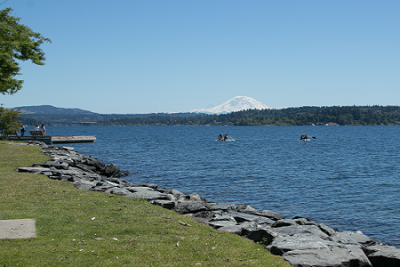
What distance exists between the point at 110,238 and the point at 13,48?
1566 centimetres

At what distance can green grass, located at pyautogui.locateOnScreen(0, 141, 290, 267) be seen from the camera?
6961 mm

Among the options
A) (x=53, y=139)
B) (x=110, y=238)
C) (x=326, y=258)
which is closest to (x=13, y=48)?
(x=110, y=238)

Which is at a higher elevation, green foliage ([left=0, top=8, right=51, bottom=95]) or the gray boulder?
green foliage ([left=0, top=8, right=51, bottom=95])

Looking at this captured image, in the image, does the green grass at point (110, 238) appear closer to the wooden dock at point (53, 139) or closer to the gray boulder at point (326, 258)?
the gray boulder at point (326, 258)

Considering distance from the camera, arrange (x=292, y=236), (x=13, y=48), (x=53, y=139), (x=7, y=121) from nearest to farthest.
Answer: (x=292, y=236)
(x=13, y=48)
(x=7, y=121)
(x=53, y=139)

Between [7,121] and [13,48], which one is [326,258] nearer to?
[13,48]

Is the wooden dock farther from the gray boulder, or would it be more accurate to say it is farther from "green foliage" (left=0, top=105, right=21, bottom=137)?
the gray boulder

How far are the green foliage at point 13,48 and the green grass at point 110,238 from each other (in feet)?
29.0

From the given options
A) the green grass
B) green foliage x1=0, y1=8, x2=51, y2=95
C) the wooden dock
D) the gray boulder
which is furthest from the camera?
the wooden dock

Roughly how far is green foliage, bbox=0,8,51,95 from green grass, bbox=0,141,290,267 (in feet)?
29.0

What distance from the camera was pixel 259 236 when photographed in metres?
9.37

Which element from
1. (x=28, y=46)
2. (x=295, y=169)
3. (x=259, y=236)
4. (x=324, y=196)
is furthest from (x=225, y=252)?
(x=295, y=169)

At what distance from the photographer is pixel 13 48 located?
64.5 feet

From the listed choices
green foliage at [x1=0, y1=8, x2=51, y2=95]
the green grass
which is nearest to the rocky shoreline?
the green grass
